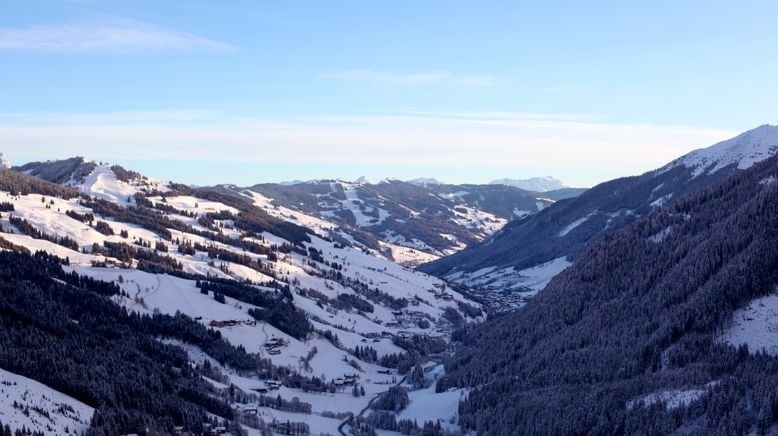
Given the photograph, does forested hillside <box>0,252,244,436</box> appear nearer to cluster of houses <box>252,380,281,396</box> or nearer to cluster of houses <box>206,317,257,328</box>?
cluster of houses <box>206,317,257,328</box>

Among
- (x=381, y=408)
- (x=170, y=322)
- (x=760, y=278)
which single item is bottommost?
(x=381, y=408)

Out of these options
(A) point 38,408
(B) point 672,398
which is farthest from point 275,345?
(B) point 672,398

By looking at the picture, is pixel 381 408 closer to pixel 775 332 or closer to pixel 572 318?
pixel 572 318

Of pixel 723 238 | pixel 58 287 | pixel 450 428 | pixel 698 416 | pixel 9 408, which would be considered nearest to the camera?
pixel 9 408

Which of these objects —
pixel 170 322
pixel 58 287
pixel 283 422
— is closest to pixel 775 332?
pixel 283 422

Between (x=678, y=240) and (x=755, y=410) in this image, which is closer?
(x=755, y=410)

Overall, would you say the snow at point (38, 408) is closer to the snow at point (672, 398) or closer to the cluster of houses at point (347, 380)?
the cluster of houses at point (347, 380)
